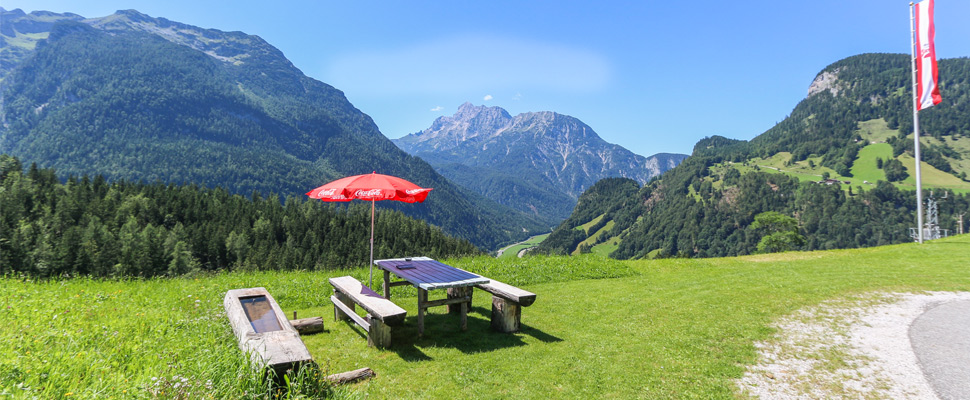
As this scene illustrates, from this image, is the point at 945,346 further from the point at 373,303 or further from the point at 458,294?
the point at 373,303

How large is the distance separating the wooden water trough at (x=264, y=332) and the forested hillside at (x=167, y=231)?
36901mm

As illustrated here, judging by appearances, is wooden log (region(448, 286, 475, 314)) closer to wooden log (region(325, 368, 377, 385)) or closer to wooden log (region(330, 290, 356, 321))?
wooden log (region(330, 290, 356, 321))

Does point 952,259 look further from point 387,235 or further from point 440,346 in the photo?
point 387,235

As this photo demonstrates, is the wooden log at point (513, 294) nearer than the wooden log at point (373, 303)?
No

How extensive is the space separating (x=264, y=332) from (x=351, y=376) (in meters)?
1.85

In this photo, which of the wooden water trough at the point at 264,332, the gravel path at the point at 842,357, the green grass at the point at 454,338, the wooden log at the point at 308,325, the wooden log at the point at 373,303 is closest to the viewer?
the wooden water trough at the point at 264,332

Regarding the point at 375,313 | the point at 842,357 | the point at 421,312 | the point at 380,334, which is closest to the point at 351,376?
the point at 375,313

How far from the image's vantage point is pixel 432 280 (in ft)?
32.6

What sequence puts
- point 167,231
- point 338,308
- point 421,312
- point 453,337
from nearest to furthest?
point 421,312, point 453,337, point 338,308, point 167,231

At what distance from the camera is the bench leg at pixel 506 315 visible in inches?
416

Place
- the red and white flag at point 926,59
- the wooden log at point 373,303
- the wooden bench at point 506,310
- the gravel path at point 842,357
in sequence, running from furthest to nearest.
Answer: the red and white flag at point 926,59, the wooden bench at point 506,310, the wooden log at point 373,303, the gravel path at point 842,357

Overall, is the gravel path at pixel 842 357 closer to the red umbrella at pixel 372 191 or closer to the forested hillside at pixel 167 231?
the red umbrella at pixel 372 191

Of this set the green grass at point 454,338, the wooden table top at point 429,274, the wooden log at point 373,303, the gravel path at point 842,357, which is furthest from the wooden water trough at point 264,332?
the gravel path at point 842,357

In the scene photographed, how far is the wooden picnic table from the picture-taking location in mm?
9695
